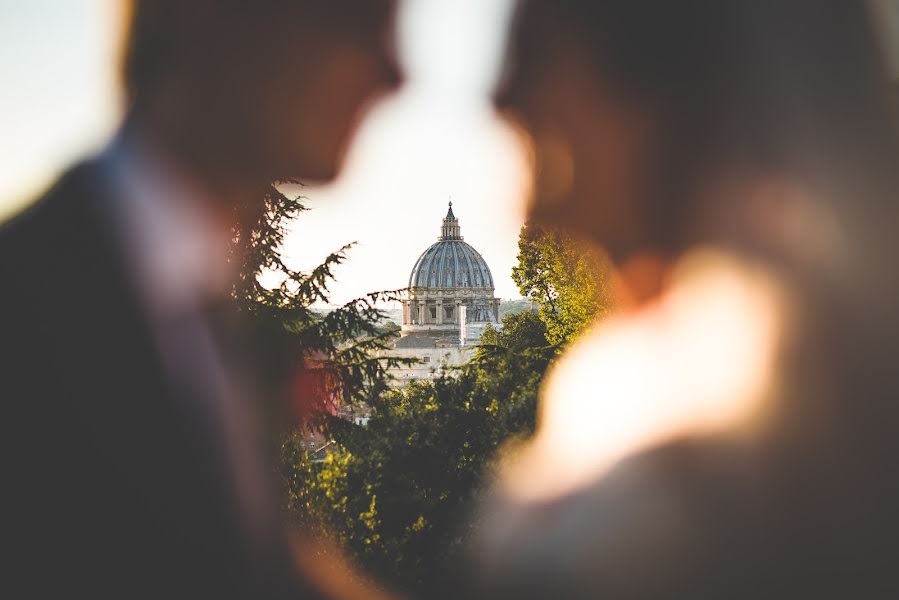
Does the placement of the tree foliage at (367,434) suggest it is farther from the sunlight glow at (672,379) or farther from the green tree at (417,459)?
the sunlight glow at (672,379)

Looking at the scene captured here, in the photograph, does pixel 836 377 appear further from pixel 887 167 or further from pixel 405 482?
pixel 405 482

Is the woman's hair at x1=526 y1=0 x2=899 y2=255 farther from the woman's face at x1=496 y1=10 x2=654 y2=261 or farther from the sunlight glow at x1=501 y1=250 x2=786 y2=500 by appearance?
the sunlight glow at x1=501 y1=250 x2=786 y2=500

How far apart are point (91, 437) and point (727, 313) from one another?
4047 millimetres

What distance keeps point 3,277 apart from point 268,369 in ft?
9.14

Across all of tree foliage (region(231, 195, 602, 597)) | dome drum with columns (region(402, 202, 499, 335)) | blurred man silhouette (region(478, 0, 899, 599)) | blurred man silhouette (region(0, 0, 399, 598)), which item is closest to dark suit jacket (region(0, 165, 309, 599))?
blurred man silhouette (region(0, 0, 399, 598))

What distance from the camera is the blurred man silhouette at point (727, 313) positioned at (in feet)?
15.2

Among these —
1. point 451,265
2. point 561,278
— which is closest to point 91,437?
point 561,278

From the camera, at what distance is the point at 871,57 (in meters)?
5.33

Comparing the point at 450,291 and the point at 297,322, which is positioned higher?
the point at 450,291

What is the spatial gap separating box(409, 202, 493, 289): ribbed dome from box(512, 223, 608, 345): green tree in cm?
7026

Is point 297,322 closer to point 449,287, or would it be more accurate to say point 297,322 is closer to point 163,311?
point 163,311

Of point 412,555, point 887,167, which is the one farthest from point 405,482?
point 887,167

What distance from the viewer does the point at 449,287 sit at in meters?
86.2

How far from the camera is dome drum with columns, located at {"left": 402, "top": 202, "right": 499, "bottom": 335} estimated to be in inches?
3329
